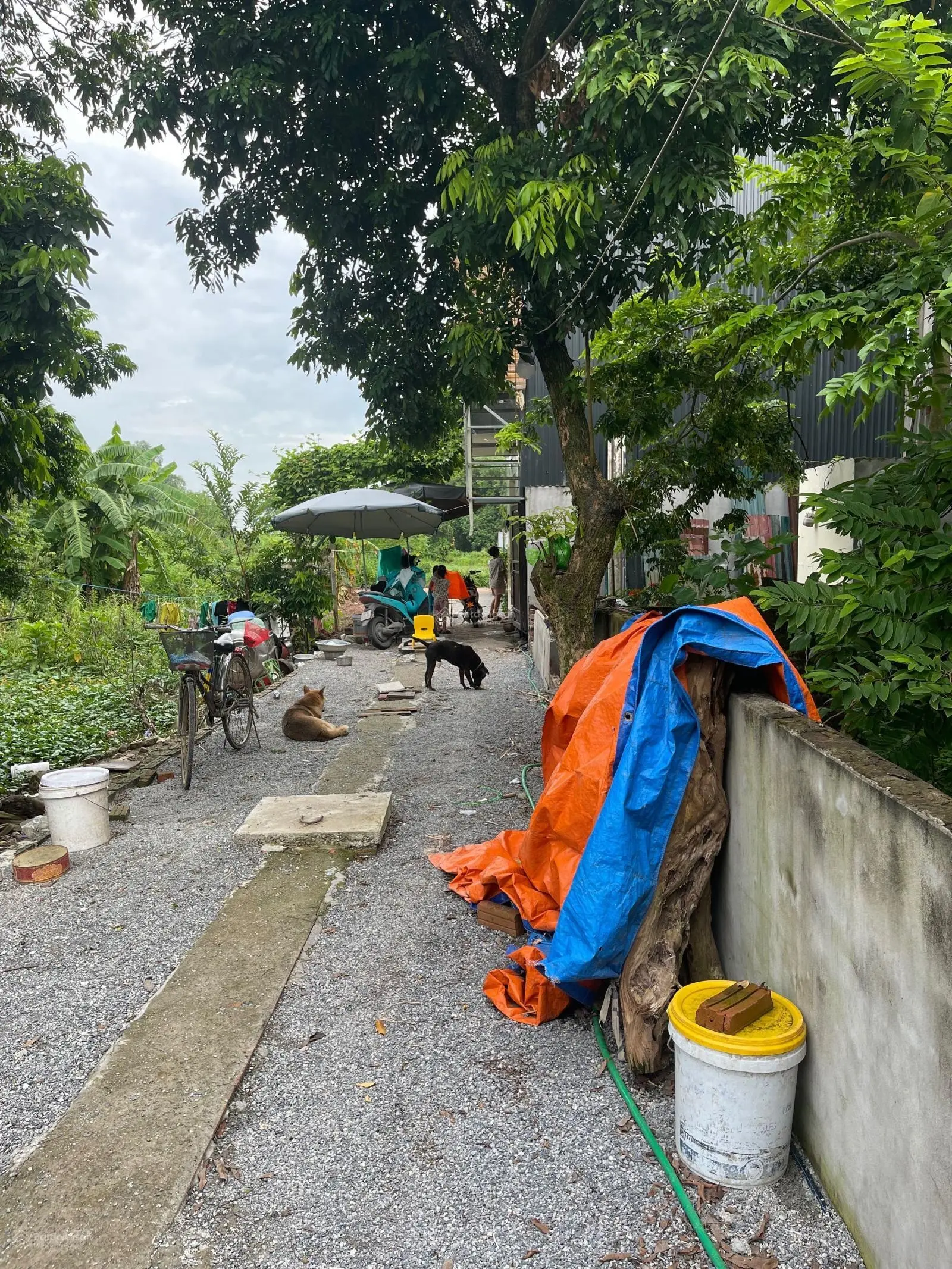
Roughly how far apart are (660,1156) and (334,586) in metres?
15.2

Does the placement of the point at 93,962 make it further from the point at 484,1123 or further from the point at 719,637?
the point at 719,637

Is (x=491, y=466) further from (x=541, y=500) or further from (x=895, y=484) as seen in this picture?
(x=895, y=484)

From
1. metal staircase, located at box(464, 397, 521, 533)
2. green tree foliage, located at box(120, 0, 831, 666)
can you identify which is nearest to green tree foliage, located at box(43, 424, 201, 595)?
metal staircase, located at box(464, 397, 521, 533)

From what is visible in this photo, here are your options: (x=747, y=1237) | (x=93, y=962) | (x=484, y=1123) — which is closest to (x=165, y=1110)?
(x=484, y=1123)

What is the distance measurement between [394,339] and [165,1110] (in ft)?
20.0

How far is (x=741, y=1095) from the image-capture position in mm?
2297

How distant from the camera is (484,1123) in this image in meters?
2.71

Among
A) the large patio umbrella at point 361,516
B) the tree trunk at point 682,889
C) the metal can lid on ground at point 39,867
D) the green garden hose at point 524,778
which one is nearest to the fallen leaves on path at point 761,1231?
the tree trunk at point 682,889

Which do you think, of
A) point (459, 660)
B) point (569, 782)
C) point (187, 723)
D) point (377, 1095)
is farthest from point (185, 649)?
point (459, 660)

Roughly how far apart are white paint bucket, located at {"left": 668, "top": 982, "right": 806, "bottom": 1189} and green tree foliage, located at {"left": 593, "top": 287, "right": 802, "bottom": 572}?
425cm

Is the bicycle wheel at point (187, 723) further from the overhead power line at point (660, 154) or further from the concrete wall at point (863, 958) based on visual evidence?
the concrete wall at point (863, 958)

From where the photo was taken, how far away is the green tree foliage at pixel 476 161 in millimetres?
4711

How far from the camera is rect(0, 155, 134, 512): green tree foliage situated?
5.24m

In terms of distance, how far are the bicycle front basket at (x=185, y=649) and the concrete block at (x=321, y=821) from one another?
1135 millimetres
